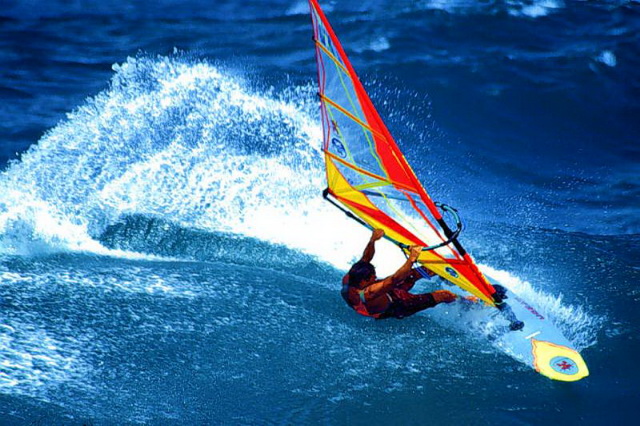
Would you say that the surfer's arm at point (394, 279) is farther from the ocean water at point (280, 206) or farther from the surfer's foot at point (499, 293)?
the surfer's foot at point (499, 293)

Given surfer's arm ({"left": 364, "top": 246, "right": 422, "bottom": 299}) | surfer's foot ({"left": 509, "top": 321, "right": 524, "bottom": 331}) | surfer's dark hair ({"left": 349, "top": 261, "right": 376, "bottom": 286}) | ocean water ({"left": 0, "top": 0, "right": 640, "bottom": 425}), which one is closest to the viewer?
ocean water ({"left": 0, "top": 0, "right": 640, "bottom": 425})

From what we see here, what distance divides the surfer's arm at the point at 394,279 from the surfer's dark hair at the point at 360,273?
0.09 metres

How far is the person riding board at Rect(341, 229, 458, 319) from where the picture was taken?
5.03 meters

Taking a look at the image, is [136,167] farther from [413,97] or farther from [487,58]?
[487,58]

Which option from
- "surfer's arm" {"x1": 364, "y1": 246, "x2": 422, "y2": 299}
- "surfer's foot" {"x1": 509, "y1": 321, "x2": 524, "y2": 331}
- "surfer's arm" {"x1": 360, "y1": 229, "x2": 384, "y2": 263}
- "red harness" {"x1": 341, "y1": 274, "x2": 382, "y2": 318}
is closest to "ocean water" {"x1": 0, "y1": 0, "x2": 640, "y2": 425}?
"red harness" {"x1": 341, "y1": 274, "x2": 382, "y2": 318}

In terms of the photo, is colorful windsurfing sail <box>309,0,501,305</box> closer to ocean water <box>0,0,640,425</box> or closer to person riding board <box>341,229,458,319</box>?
person riding board <box>341,229,458,319</box>

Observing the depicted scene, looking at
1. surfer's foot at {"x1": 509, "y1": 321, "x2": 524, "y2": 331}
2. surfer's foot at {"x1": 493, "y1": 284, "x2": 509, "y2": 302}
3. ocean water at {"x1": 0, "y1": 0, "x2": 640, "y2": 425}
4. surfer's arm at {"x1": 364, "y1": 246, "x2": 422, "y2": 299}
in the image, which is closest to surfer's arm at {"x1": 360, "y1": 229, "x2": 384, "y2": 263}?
surfer's arm at {"x1": 364, "y1": 246, "x2": 422, "y2": 299}

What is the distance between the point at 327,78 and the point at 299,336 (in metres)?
1.98

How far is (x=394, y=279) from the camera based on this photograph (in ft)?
16.3

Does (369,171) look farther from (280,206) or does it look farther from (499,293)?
(280,206)

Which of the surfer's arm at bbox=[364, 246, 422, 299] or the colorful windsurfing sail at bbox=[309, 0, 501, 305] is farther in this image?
the colorful windsurfing sail at bbox=[309, 0, 501, 305]

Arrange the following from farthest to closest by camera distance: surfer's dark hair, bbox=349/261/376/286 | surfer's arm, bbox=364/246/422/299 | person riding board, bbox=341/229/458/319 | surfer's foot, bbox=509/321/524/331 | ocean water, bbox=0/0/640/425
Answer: surfer's foot, bbox=509/321/524/331, surfer's dark hair, bbox=349/261/376/286, person riding board, bbox=341/229/458/319, surfer's arm, bbox=364/246/422/299, ocean water, bbox=0/0/640/425

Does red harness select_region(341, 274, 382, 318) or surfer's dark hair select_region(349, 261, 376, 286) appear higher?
surfer's dark hair select_region(349, 261, 376, 286)

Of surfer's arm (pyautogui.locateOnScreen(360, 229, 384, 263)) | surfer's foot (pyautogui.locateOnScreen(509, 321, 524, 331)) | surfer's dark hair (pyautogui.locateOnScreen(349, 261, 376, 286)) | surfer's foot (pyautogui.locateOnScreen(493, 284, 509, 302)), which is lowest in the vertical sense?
surfer's foot (pyautogui.locateOnScreen(509, 321, 524, 331))
